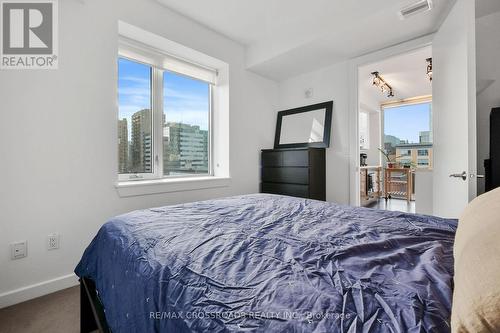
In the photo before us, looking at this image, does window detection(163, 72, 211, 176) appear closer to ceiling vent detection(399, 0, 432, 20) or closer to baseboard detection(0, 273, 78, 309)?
baseboard detection(0, 273, 78, 309)

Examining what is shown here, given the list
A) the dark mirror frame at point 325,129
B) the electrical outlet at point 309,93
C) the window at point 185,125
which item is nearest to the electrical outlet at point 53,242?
the window at point 185,125

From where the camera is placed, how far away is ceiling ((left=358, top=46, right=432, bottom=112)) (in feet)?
12.1

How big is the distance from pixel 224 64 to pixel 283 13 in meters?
0.97

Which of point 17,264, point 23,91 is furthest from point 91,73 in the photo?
point 17,264

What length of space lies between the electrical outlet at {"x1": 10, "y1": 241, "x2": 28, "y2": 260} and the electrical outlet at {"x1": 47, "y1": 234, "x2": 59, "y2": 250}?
0.43ft

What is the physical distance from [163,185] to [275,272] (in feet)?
6.75

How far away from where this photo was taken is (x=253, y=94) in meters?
3.49

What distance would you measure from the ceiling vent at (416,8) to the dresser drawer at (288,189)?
198 centimetres

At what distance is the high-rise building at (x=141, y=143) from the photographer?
2566 millimetres

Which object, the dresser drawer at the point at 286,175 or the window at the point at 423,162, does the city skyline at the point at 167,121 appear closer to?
the dresser drawer at the point at 286,175

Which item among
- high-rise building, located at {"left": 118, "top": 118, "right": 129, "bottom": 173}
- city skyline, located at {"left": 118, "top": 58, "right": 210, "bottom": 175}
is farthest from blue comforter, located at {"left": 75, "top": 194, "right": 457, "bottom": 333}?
city skyline, located at {"left": 118, "top": 58, "right": 210, "bottom": 175}

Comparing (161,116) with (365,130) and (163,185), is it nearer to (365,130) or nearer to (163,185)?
(163,185)

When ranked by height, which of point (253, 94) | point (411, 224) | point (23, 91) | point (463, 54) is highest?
point (253, 94)

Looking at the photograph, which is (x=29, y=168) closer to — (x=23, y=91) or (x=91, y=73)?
(x=23, y=91)
